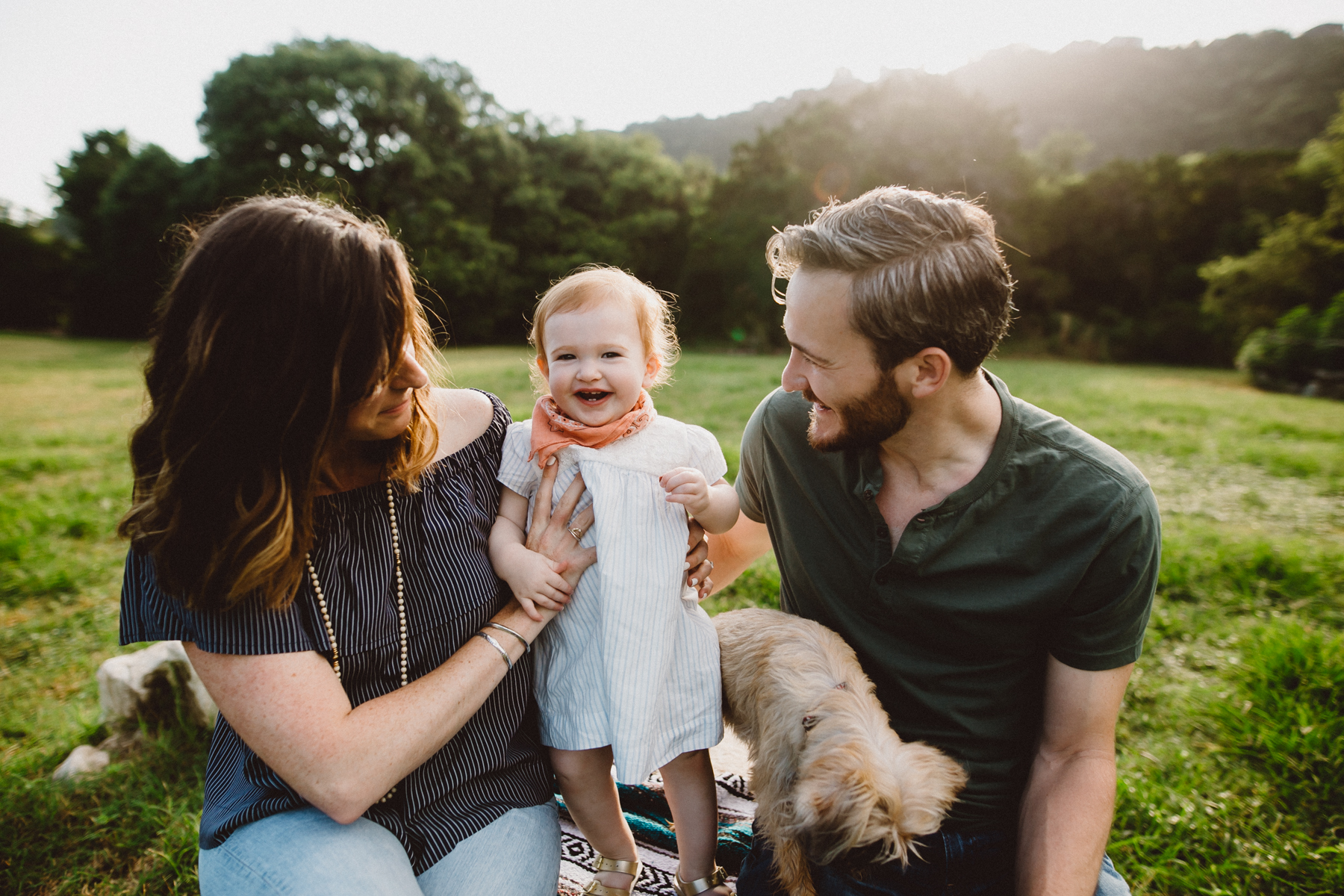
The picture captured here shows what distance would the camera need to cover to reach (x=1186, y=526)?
515 centimetres

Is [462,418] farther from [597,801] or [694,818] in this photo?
[694,818]

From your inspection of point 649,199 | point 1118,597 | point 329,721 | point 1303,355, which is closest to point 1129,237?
point 1303,355

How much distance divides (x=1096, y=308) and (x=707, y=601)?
1044 inches

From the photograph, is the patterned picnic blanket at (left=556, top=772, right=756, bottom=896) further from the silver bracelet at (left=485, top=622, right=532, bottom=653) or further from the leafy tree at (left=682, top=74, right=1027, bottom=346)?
the leafy tree at (left=682, top=74, right=1027, bottom=346)

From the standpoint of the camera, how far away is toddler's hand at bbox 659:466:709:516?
1877 millimetres

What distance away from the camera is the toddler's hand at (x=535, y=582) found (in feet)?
5.75

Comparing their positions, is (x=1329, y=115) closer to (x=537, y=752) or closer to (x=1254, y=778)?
(x=1254, y=778)

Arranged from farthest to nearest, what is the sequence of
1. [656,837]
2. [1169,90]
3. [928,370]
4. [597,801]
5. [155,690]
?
[1169,90] < [155,690] < [656,837] < [597,801] < [928,370]

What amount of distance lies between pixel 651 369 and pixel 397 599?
105 cm

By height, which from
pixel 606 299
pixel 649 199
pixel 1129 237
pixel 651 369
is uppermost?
pixel 649 199

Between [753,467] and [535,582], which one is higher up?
[753,467]

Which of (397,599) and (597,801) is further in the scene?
(597,801)

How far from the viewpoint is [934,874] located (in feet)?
5.38

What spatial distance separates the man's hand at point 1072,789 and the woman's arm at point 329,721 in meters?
1.48
